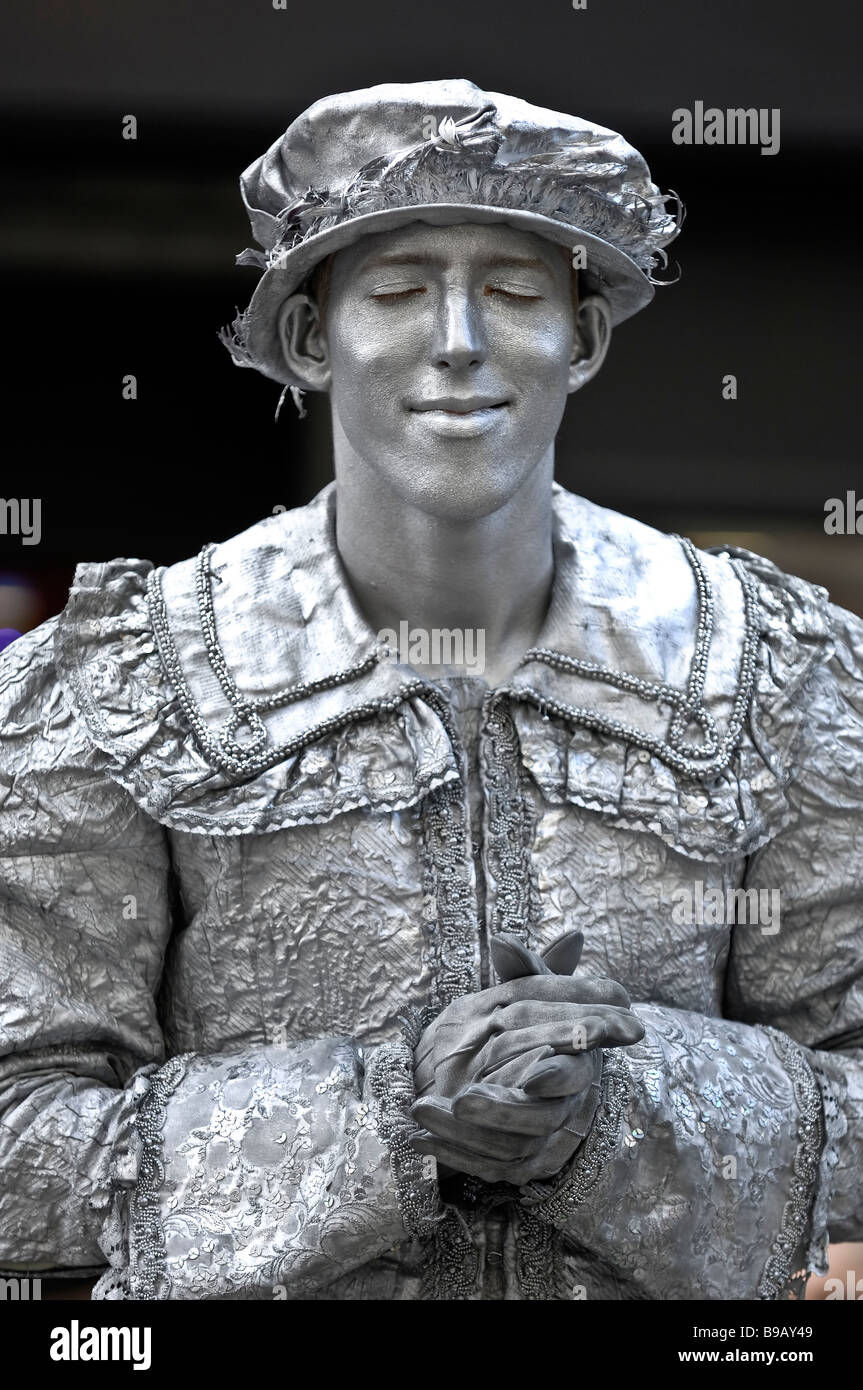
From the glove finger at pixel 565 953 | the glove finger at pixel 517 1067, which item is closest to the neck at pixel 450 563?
the glove finger at pixel 565 953

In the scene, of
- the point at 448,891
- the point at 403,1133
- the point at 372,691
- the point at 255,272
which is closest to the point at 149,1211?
the point at 403,1133

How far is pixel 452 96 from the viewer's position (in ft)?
8.05

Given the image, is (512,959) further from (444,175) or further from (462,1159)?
(444,175)

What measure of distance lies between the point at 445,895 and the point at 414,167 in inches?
27.5

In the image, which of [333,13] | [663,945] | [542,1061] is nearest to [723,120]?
[333,13]

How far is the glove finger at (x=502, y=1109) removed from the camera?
7.36 feet

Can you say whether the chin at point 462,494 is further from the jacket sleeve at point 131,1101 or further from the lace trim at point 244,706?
the jacket sleeve at point 131,1101

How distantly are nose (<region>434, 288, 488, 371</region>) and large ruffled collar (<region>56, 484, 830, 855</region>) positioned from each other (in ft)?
1.02

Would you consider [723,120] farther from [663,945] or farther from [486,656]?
[663,945]

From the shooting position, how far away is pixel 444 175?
243cm
